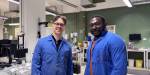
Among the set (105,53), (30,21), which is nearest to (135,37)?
(30,21)

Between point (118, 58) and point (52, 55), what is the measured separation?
2.53ft

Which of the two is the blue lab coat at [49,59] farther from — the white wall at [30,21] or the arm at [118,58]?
the white wall at [30,21]

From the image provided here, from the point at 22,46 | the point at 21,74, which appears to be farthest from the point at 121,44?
the point at 22,46

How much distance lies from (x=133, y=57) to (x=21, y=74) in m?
5.46

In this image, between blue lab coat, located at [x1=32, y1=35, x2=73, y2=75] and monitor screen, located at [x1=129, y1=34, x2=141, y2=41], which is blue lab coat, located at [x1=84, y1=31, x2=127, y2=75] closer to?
blue lab coat, located at [x1=32, y1=35, x2=73, y2=75]

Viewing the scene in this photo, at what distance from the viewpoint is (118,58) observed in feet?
6.03

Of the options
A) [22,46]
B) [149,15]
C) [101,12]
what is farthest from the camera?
[101,12]

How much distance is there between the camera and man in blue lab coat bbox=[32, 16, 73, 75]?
6.99 feet

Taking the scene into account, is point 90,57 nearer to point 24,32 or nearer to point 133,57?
point 24,32

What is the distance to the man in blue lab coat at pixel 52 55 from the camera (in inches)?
83.9

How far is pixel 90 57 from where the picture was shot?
6.68 ft

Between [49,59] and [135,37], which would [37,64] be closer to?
[49,59]

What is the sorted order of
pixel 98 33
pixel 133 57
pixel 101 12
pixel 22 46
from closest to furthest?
pixel 98 33 < pixel 22 46 < pixel 133 57 < pixel 101 12

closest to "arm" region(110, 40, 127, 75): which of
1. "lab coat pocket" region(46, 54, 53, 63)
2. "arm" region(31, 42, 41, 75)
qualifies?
"lab coat pocket" region(46, 54, 53, 63)
